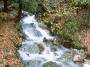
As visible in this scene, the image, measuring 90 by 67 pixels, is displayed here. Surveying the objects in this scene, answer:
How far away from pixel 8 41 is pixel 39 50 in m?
1.95

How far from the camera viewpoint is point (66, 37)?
16.0 m

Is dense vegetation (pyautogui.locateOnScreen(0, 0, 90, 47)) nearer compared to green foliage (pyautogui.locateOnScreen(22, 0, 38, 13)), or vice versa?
green foliage (pyautogui.locateOnScreen(22, 0, 38, 13))

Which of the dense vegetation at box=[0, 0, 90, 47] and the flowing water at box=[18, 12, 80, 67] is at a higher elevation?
the dense vegetation at box=[0, 0, 90, 47]

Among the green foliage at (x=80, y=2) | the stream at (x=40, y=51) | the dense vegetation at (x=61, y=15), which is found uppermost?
the green foliage at (x=80, y=2)

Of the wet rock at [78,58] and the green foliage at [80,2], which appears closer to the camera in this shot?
the wet rock at [78,58]

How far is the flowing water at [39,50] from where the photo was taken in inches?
549

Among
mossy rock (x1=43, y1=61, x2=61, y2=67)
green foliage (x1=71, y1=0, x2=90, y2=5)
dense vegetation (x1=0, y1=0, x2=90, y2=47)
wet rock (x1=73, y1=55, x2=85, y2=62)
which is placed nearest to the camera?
mossy rock (x1=43, y1=61, x2=61, y2=67)

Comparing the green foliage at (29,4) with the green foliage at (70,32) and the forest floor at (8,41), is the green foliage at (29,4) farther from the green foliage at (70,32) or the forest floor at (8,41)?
the green foliage at (70,32)

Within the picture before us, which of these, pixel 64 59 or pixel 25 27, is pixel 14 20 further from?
pixel 64 59

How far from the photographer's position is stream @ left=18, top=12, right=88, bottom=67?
1395cm

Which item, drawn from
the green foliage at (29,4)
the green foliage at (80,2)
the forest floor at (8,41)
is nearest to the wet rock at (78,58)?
the forest floor at (8,41)

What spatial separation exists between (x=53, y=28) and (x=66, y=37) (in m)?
1.43

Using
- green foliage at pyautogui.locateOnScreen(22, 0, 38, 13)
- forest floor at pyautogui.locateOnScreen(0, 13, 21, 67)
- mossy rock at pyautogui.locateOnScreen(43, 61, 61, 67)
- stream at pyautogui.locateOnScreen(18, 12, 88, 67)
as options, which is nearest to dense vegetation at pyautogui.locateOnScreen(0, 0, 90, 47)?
green foliage at pyautogui.locateOnScreen(22, 0, 38, 13)

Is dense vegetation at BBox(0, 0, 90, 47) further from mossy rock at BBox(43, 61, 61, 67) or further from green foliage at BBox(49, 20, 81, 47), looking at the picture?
mossy rock at BBox(43, 61, 61, 67)
